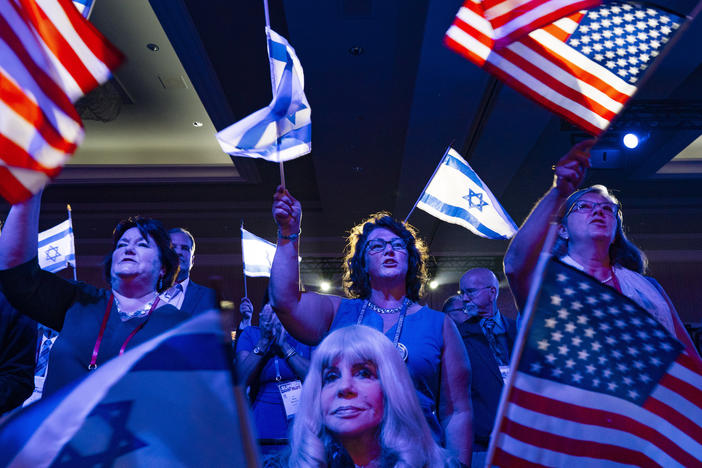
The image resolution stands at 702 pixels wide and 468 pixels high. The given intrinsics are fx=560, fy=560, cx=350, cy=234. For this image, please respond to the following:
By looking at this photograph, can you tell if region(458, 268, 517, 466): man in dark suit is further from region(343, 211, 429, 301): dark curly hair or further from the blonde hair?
the blonde hair

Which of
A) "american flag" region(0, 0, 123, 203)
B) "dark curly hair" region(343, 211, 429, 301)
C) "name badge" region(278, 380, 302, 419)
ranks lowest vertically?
"name badge" region(278, 380, 302, 419)

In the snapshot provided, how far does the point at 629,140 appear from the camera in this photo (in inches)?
284

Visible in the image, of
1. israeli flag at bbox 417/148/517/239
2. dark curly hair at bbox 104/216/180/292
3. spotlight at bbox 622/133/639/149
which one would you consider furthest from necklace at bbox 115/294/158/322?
spotlight at bbox 622/133/639/149

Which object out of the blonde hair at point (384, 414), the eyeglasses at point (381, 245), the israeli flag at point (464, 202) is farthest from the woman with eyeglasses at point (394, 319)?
the israeli flag at point (464, 202)

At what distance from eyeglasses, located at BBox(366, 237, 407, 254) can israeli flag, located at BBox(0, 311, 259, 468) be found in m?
1.62

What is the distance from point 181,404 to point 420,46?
517cm

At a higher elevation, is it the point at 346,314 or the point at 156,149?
the point at 156,149

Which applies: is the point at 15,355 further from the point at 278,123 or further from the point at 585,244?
the point at 585,244

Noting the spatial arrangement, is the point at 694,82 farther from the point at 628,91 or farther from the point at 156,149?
the point at 156,149

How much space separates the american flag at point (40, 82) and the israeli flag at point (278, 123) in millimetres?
597

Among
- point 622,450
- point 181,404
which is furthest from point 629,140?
point 181,404

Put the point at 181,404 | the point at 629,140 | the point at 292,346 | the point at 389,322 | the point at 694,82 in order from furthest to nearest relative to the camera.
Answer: the point at 629,140 → the point at 694,82 → the point at 292,346 → the point at 389,322 → the point at 181,404

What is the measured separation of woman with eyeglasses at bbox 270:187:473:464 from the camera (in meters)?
2.13

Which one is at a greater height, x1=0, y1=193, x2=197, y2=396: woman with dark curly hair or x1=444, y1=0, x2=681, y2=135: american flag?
x1=444, y1=0, x2=681, y2=135: american flag
